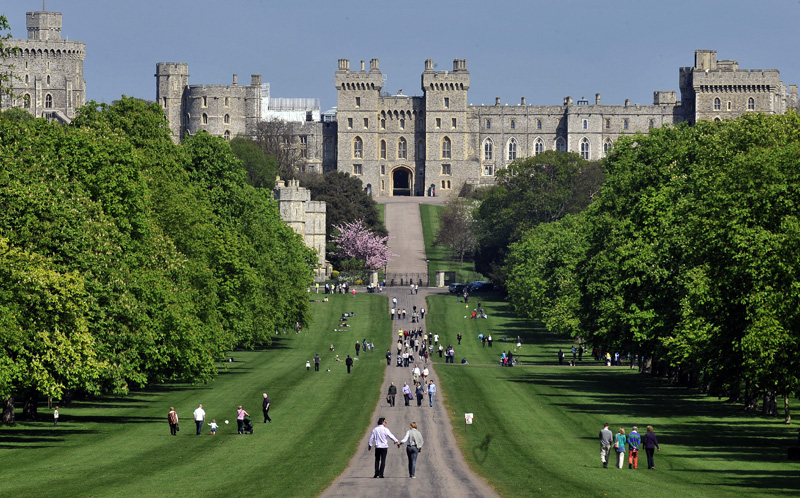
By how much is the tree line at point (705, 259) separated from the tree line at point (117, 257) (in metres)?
18.2

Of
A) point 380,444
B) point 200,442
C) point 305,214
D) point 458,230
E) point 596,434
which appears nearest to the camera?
point 380,444

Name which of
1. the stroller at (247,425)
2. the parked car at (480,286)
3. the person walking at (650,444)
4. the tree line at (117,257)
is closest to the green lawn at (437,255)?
the parked car at (480,286)

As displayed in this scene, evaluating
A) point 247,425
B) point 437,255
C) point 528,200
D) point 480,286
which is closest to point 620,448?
point 247,425

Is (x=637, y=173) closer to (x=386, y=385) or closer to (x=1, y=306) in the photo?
(x=386, y=385)

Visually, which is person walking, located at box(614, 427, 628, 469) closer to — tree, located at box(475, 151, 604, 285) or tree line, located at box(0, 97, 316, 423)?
tree line, located at box(0, 97, 316, 423)

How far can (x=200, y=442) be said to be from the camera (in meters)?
43.4

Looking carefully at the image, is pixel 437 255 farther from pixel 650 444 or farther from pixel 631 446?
pixel 650 444

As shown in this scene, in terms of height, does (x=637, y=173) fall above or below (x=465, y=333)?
above

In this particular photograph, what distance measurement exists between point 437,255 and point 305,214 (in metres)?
23.5

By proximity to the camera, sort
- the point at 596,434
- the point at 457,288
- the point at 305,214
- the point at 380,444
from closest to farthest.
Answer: the point at 380,444 < the point at 596,434 < the point at 457,288 < the point at 305,214

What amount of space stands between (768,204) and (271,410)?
21468 millimetres

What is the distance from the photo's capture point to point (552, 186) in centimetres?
14312

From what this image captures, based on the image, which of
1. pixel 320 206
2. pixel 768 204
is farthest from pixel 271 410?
pixel 320 206

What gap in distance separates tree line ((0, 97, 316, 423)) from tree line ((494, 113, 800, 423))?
18236 millimetres
